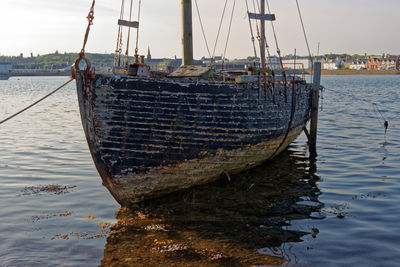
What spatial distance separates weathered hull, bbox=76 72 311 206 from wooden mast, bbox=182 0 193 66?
2643 mm

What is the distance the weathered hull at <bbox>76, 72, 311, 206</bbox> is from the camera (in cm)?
866

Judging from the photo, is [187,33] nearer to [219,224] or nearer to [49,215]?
[219,224]

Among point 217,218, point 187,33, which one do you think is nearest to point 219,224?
point 217,218

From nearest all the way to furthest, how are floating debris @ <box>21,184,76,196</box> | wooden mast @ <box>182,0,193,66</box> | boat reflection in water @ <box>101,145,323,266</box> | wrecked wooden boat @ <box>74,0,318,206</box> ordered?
boat reflection in water @ <box>101,145,323,266</box>, wrecked wooden boat @ <box>74,0,318,206</box>, floating debris @ <box>21,184,76,196</box>, wooden mast @ <box>182,0,193,66</box>

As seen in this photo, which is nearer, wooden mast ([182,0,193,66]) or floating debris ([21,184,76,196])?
floating debris ([21,184,76,196])

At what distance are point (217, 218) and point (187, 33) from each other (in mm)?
5796

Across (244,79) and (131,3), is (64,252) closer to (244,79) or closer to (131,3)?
(244,79)

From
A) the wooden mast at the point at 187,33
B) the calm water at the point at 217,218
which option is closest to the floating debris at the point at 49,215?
the calm water at the point at 217,218

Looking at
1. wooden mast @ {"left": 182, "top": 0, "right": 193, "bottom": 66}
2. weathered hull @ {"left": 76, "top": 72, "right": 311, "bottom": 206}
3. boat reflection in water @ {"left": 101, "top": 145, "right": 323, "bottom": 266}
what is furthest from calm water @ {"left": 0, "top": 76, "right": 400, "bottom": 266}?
wooden mast @ {"left": 182, "top": 0, "right": 193, "bottom": 66}

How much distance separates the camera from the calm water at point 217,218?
7285mm

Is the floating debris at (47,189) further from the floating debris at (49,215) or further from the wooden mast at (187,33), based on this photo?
the wooden mast at (187,33)

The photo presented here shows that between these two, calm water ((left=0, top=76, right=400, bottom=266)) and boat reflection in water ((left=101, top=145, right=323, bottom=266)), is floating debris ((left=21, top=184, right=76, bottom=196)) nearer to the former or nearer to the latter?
calm water ((left=0, top=76, right=400, bottom=266))

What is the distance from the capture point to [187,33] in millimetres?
12195

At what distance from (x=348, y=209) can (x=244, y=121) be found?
3.32 metres
